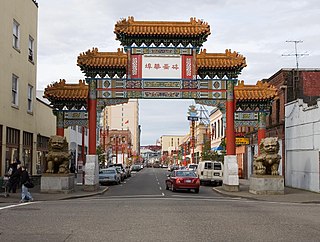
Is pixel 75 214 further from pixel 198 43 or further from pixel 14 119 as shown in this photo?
pixel 198 43

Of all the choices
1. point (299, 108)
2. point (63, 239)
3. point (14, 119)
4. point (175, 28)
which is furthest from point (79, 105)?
point (63, 239)

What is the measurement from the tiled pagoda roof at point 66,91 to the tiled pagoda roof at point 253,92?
9269mm

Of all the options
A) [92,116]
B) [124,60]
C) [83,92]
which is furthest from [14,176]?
Result: [124,60]

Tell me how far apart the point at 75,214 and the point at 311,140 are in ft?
61.2

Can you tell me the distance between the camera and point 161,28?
101 feet

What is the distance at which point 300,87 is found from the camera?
36312 millimetres

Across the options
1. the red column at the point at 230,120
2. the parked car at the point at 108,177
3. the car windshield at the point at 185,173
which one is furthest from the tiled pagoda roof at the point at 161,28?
the parked car at the point at 108,177

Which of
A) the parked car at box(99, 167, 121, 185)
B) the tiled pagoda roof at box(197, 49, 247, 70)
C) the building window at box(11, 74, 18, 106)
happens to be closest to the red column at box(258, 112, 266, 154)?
the tiled pagoda roof at box(197, 49, 247, 70)

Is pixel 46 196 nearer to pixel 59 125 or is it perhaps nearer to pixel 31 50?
pixel 59 125

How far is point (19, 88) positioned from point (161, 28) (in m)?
9.52

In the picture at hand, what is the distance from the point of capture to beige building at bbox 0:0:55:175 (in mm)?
28594

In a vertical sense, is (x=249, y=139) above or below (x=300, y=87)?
below

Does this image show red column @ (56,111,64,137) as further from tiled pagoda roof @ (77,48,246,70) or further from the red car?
the red car

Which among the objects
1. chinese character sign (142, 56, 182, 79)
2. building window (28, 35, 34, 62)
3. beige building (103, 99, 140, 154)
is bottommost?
chinese character sign (142, 56, 182, 79)
